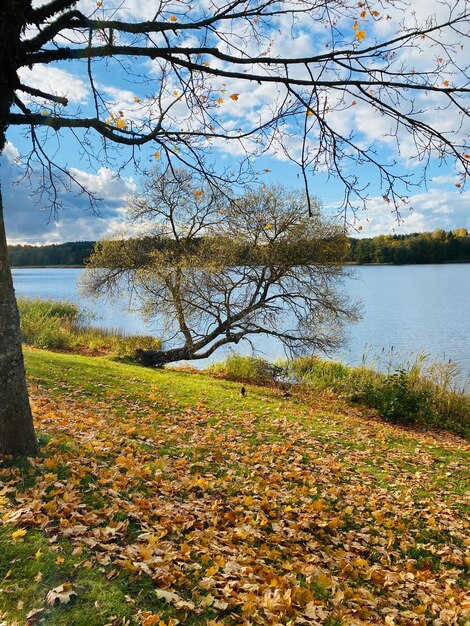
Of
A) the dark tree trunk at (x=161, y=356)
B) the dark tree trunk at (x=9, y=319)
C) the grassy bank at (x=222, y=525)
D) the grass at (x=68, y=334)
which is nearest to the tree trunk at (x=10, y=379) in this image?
the dark tree trunk at (x=9, y=319)

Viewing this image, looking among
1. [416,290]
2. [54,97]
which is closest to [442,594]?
[54,97]

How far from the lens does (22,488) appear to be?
146 inches

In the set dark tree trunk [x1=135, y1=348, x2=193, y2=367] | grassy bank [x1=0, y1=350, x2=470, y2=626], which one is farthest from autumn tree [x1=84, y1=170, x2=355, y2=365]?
grassy bank [x1=0, y1=350, x2=470, y2=626]

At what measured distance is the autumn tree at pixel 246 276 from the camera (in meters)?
15.2

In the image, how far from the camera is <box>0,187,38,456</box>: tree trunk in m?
3.96

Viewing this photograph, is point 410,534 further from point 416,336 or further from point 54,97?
point 416,336

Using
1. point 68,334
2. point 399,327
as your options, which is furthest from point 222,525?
point 399,327

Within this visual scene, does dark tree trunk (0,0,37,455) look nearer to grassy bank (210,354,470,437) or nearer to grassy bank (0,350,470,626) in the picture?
grassy bank (0,350,470,626)

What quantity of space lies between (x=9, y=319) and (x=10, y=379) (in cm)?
54

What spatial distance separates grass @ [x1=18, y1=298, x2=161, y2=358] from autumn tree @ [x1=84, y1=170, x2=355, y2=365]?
202cm

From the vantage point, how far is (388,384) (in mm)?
13344

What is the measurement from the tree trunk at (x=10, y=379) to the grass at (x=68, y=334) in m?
12.9

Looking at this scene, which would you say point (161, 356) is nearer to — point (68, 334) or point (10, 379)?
point (68, 334)

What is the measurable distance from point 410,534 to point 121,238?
17316 mm
